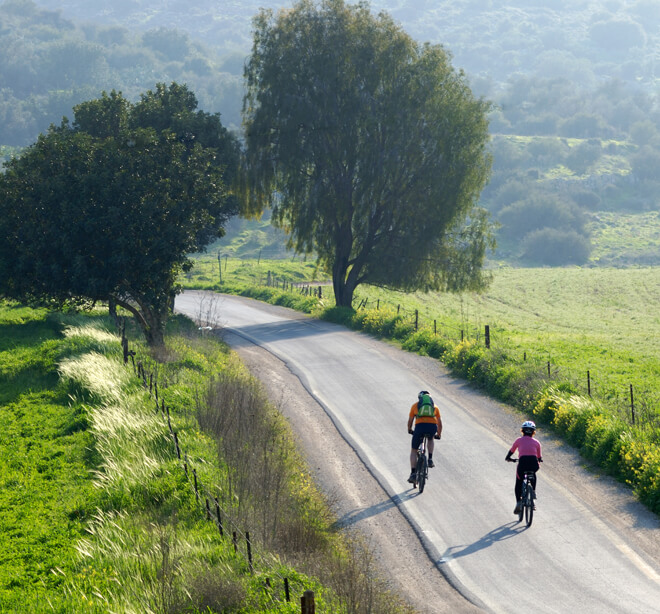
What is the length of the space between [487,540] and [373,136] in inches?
1046

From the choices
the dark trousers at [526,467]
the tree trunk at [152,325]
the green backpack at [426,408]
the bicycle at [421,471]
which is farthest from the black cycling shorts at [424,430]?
the tree trunk at [152,325]

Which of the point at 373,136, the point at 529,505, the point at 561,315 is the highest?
the point at 373,136

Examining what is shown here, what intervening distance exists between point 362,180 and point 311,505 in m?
25.5

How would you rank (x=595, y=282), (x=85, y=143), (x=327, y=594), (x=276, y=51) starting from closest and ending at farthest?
(x=327, y=594) → (x=85, y=143) → (x=276, y=51) → (x=595, y=282)

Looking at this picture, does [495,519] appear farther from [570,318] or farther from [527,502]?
[570,318]

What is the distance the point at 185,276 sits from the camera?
70.6m

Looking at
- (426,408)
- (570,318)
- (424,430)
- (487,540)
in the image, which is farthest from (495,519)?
(570,318)

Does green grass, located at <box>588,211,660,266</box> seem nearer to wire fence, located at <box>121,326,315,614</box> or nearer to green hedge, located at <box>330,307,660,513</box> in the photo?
green hedge, located at <box>330,307,660,513</box>

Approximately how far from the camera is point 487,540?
11.7m

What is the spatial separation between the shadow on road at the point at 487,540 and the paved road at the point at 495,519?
0.6 inches

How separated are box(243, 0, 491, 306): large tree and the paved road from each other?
15412mm

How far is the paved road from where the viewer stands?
33.2 feet

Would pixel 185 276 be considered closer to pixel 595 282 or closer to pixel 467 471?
pixel 595 282

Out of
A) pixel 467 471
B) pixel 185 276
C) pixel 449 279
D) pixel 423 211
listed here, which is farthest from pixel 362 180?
pixel 185 276
